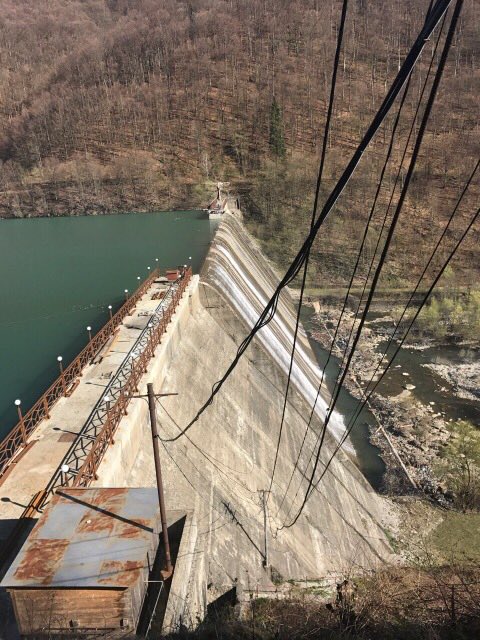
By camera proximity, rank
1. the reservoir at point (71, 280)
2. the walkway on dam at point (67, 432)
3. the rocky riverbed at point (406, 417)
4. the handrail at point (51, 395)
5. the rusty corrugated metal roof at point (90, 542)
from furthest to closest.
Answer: the reservoir at point (71, 280) < the rocky riverbed at point (406, 417) < the handrail at point (51, 395) < the walkway on dam at point (67, 432) < the rusty corrugated metal roof at point (90, 542)

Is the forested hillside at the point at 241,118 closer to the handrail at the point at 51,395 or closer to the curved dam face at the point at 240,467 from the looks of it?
the curved dam face at the point at 240,467

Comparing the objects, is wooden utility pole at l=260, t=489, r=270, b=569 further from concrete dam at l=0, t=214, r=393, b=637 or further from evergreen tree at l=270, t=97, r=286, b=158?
evergreen tree at l=270, t=97, r=286, b=158

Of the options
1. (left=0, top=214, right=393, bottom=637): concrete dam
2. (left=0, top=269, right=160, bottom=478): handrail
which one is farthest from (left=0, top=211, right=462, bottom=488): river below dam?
(left=0, top=214, right=393, bottom=637): concrete dam

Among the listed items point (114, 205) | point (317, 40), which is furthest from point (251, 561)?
point (317, 40)

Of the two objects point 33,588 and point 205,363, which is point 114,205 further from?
point 33,588

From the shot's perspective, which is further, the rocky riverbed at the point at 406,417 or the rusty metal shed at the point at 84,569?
the rocky riverbed at the point at 406,417

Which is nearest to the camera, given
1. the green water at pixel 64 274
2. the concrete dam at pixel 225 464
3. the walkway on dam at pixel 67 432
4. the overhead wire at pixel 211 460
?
the walkway on dam at pixel 67 432

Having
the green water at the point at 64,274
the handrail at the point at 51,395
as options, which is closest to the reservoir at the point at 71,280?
the green water at the point at 64,274
